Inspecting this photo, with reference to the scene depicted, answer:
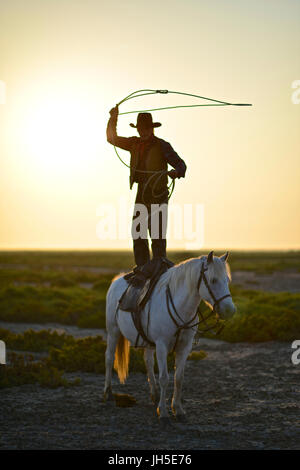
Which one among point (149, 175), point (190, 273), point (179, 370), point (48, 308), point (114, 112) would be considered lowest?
point (48, 308)

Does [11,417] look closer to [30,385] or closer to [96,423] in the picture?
[96,423]

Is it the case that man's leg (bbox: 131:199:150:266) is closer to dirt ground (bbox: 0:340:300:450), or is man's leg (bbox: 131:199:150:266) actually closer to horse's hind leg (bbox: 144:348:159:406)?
horse's hind leg (bbox: 144:348:159:406)

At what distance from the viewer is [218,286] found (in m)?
7.20

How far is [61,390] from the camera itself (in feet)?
34.7

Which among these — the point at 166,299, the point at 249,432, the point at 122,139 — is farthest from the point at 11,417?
the point at 122,139

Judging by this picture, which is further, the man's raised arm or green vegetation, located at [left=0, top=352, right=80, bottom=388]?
green vegetation, located at [left=0, top=352, right=80, bottom=388]

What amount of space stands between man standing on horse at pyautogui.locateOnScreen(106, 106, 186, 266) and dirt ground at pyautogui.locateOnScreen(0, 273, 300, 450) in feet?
8.01

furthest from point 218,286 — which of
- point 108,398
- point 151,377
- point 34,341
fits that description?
point 34,341

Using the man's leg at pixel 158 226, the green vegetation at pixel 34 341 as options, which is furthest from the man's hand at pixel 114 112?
the green vegetation at pixel 34 341

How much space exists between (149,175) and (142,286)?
5.53 feet

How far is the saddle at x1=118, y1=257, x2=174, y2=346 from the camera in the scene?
8453 millimetres

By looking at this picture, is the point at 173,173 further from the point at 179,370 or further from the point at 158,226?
the point at 179,370

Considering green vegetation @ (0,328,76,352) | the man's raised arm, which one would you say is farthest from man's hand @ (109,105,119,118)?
green vegetation @ (0,328,76,352)

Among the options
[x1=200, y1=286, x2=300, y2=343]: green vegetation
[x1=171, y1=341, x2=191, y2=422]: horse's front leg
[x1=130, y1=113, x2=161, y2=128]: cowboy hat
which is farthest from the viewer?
[x1=200, y1=286, x2=300, y2=343]: green vegetation
